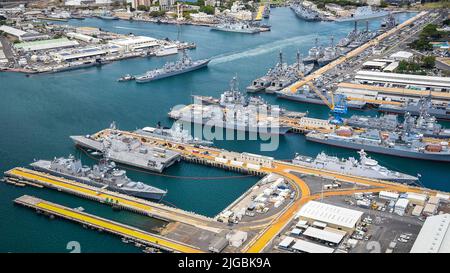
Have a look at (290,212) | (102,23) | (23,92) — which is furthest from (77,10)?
(290,212)

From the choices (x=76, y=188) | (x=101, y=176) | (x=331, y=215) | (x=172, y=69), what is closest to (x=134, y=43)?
(x=172, y=69)

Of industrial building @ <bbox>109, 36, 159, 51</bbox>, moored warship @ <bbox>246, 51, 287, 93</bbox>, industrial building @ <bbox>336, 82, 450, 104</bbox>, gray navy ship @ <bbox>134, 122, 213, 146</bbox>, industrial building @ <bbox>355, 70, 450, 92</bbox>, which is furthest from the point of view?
industrial building @ <bbox>109, 36, 159, 51</bbox>

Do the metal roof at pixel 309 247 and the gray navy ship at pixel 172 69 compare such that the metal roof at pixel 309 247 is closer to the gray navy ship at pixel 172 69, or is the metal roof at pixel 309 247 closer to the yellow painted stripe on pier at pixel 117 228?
the yellow painted stripe on pier at pixel 117 228

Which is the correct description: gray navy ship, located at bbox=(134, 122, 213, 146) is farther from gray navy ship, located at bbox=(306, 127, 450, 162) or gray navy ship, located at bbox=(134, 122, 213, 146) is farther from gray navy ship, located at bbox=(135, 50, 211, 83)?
gray navy ship, located at bbox=(135, 50, 211, 83)

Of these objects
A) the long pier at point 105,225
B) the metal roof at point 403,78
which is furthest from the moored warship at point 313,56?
the long pier at point 105,225

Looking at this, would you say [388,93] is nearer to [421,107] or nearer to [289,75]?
[421,107]

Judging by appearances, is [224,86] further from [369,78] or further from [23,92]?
[23,92]

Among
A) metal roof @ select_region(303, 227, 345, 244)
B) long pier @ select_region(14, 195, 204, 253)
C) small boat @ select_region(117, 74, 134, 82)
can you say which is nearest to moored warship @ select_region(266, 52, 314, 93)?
small boat @ select_region(117, 74, 134, 82)
